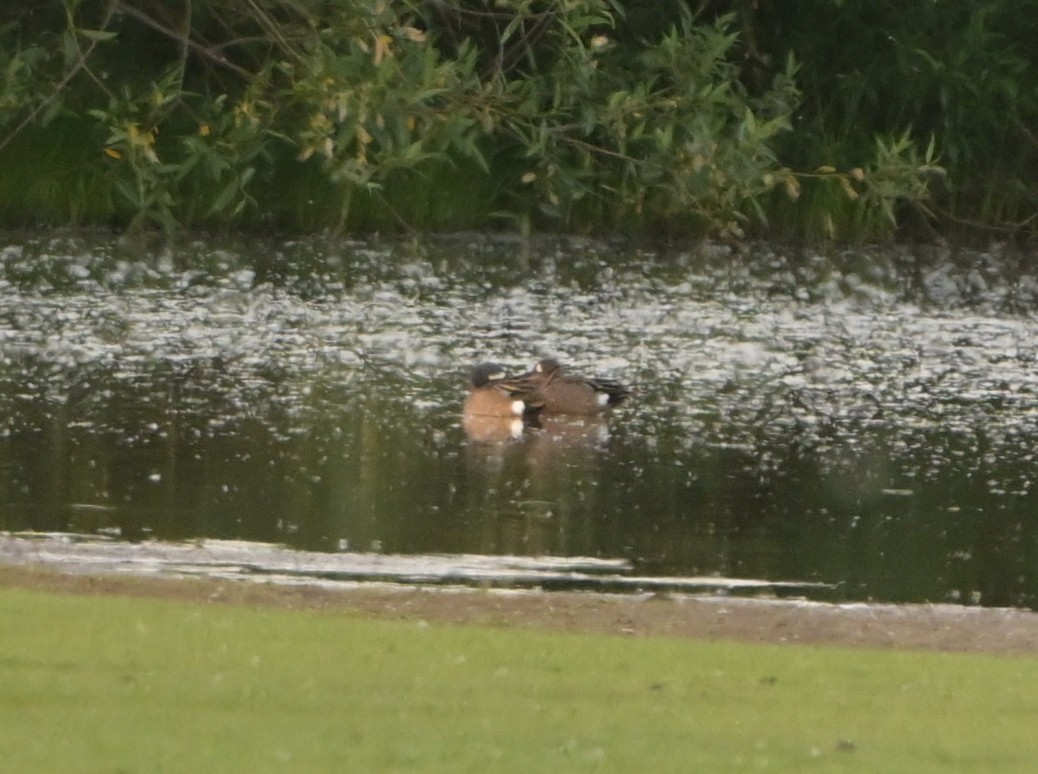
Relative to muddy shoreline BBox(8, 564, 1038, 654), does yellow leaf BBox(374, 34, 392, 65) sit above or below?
above

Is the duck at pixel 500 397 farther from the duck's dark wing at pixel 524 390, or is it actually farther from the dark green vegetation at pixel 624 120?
the dark green vegetation at pixel 624 120

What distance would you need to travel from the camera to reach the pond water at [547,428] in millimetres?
14234

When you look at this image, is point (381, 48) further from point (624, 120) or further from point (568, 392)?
point (624, 120)

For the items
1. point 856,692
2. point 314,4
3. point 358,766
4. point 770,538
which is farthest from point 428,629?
point 314,4

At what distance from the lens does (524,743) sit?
7402 millimetres

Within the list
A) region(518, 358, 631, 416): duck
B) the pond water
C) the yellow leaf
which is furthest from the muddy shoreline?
region(518, 358, 631, 416): duck

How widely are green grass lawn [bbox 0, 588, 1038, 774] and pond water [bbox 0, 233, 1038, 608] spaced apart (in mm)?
3484

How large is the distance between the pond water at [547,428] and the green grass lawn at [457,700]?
3.48 m

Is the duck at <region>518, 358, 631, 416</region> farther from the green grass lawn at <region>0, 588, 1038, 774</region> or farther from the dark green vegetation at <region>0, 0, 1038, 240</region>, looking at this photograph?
the green grass lawn at <region>0, 588, 1038, 774</region>

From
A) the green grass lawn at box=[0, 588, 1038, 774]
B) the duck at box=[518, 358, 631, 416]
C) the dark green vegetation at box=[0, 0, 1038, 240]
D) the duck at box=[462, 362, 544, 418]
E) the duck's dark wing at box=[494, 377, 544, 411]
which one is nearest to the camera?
the green grass lawn at box=[0, 588, 1038, 774]

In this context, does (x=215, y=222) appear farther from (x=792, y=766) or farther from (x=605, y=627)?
(x=792, y=766)

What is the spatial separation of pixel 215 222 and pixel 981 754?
22.3m

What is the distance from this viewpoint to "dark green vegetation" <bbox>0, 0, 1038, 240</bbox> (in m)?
20.4

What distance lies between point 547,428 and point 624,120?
3.17 m
